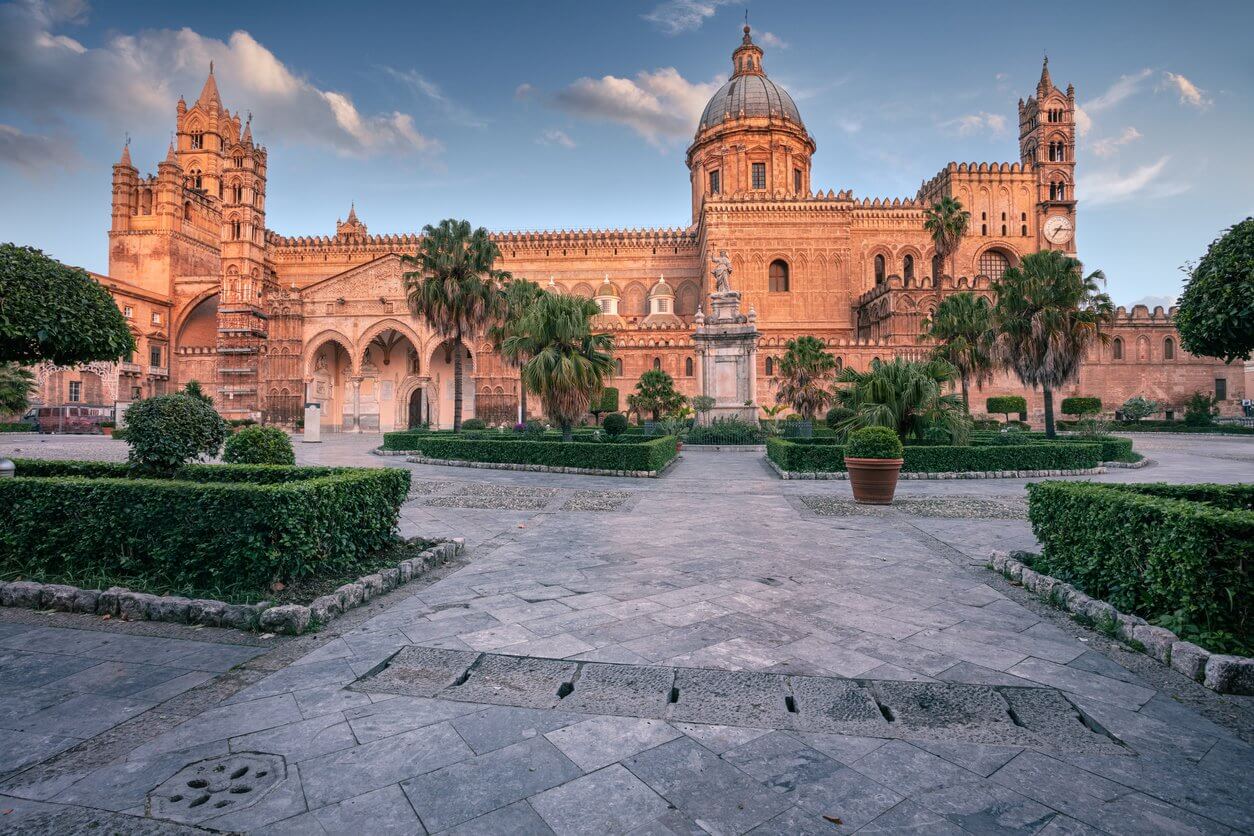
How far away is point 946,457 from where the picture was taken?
14828mm

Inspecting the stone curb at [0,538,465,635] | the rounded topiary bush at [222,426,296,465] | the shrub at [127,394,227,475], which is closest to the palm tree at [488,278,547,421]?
the rounded topiary bush at [222,426,296,465]

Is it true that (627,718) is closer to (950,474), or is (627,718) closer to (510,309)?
(950,474)

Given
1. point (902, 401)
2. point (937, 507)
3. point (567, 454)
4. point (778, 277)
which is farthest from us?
point (778, 277)

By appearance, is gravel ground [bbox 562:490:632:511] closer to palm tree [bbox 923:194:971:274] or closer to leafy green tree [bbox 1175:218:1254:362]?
leafy green tree [bbox 1175:218:1254:362]

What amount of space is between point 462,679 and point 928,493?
10.7 metres

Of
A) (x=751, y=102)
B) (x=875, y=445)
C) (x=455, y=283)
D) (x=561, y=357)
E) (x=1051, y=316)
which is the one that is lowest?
(x=875, y=445)

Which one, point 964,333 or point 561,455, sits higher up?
point 964,333

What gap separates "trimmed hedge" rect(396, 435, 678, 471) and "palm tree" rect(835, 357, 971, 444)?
464cm

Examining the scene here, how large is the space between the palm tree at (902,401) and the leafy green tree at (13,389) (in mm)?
36364

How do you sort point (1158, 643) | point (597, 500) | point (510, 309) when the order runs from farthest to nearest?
1. point (510, 309)
2. point (597, 500)
3. point (1158, 643)

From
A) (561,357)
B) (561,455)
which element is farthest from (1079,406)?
(561,455)

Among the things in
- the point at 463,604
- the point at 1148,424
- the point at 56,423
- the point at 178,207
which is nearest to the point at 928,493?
the point at 463,604

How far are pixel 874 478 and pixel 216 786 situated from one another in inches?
377

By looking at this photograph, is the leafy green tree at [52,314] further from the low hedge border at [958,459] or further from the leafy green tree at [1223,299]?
the leafy green tree at [1223,299]
